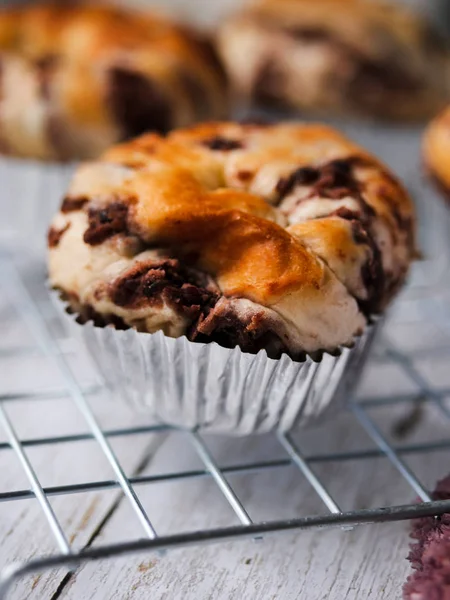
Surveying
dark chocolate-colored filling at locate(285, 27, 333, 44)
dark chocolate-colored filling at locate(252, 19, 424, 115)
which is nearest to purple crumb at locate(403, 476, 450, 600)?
dark chocolate-colored filling at locate(252, 19, 424, 115)

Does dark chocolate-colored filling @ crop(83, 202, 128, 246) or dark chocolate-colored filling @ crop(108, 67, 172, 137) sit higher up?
dark chocolate-colored filling @ crop(83, 202, 128, 246)

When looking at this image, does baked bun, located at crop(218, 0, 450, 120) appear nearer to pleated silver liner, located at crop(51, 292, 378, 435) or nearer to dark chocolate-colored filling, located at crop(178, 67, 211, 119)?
dark chocolate-colored filling, located at crop(178, 67, 211, 119)

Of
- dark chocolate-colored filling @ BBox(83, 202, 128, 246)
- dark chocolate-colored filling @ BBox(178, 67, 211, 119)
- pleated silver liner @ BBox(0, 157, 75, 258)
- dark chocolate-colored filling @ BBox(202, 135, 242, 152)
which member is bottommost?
pleated silver liner @ BBox(0, 157, 75, 258)

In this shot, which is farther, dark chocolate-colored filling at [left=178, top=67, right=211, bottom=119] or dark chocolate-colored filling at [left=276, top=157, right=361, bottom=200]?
dark chocolate-colored filling at [left=178, top=67, right=211, bottom=119]

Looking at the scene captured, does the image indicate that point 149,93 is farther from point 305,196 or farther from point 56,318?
point 305,196

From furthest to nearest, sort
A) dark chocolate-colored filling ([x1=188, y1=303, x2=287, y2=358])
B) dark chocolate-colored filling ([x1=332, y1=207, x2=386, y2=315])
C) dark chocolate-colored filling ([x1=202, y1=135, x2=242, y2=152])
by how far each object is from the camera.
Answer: dark chocolate-colored filling ([x1=202, y1=135, x2=242, y2=152]), dark chocolate-colored filling ([x1=332, y1=207, x2=386, y2=315]), dark chocolate-colored filling ([x1=188, y1=303, x2=287, y2=358])
